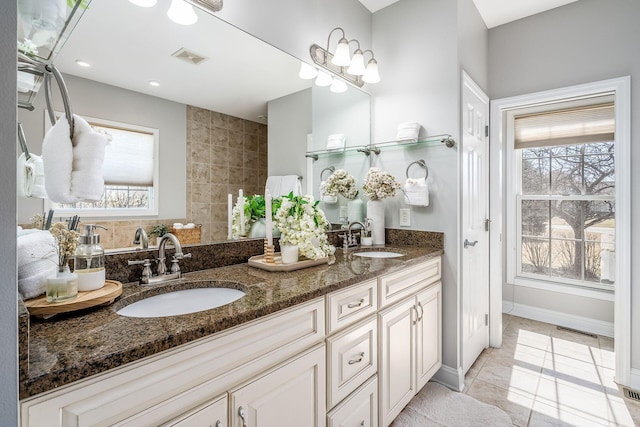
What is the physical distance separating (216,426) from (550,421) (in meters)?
1.90

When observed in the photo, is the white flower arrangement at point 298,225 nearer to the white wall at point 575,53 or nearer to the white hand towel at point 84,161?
the white hand towel at point 84,161

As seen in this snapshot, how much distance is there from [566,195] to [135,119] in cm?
372

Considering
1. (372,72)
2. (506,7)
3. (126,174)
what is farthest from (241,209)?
(506,7)

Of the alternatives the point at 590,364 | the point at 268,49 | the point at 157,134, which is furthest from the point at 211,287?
the point at 590,364

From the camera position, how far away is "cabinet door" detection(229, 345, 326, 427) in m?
0.88

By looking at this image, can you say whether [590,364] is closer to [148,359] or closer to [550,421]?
[550,421]

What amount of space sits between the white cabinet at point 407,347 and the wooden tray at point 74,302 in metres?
1.08

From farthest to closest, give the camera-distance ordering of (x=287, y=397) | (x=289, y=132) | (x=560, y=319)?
(x=560, y=319)
(x=289, y=132)
(x=287, y=397)

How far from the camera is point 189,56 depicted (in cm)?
133

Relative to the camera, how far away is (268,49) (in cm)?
165

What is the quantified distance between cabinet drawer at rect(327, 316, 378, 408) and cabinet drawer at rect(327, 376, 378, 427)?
1.3 inches

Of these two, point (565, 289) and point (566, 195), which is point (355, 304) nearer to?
point (565, 289)

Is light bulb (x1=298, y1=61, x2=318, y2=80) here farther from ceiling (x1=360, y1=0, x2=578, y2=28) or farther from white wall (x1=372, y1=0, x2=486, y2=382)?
ceiling (x1=360, y1=0, x2=578, y2=28)

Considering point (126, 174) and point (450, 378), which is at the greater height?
point (126, 174)
